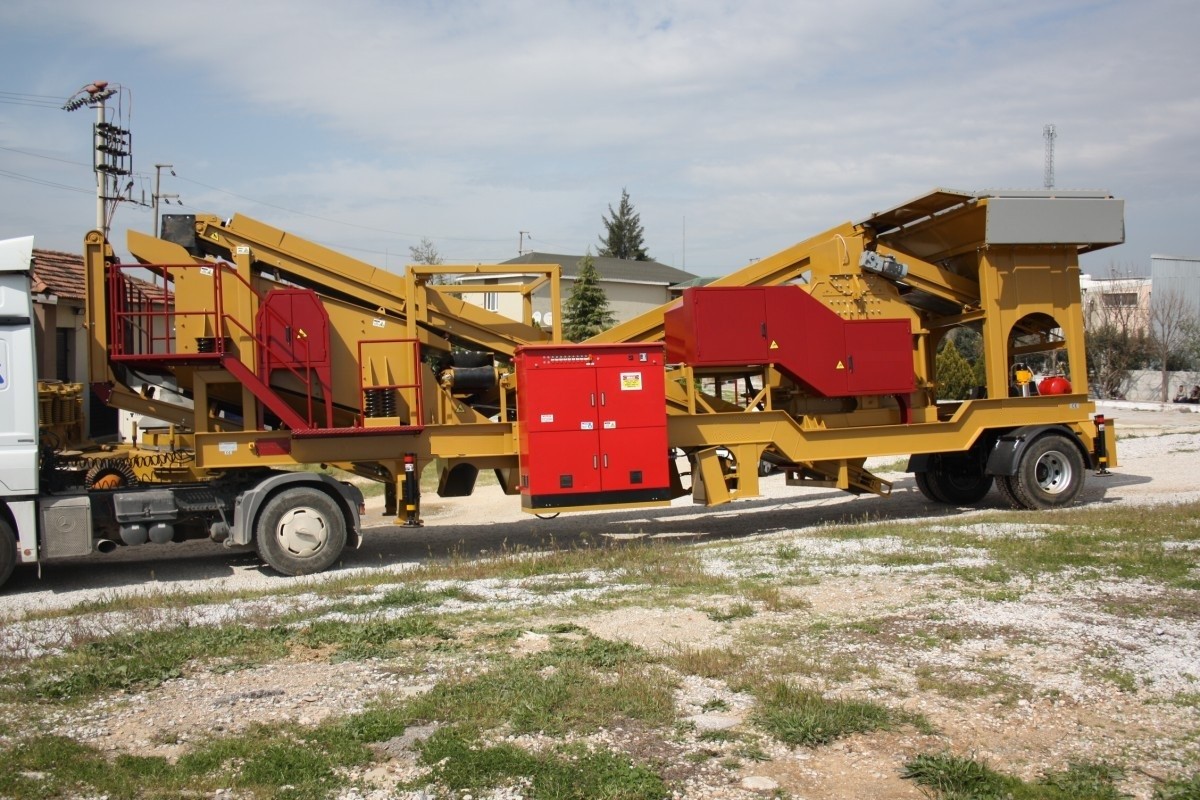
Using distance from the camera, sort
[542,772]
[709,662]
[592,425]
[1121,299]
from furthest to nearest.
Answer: [1121,299], [592,425], [709,662], [542,772]

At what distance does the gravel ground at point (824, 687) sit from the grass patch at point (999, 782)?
3.8 inches

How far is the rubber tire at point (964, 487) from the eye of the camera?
15.7 meters

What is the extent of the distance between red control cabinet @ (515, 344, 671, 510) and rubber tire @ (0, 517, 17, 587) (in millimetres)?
5227

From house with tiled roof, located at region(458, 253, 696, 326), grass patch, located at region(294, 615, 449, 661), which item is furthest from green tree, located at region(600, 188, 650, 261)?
grass patch, located at region(294, 615, 449, 661)

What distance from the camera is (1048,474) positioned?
47.5ft

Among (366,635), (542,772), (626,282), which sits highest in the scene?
(626,282)

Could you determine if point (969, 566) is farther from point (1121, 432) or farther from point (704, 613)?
point (1121, 432)

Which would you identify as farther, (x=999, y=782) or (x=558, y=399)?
(x=558, y=399)

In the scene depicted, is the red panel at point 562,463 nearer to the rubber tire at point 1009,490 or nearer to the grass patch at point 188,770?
the rubber tire at point 1009,490

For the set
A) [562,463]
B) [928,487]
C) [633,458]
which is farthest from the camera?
[928,487]

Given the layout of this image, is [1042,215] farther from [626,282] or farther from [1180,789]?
[626,282]

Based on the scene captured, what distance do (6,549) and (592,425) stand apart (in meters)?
6.20

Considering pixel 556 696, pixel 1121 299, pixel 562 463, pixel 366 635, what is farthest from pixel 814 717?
pixel 1121 299

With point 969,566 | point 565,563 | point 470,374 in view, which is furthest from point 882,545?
point 470,374
